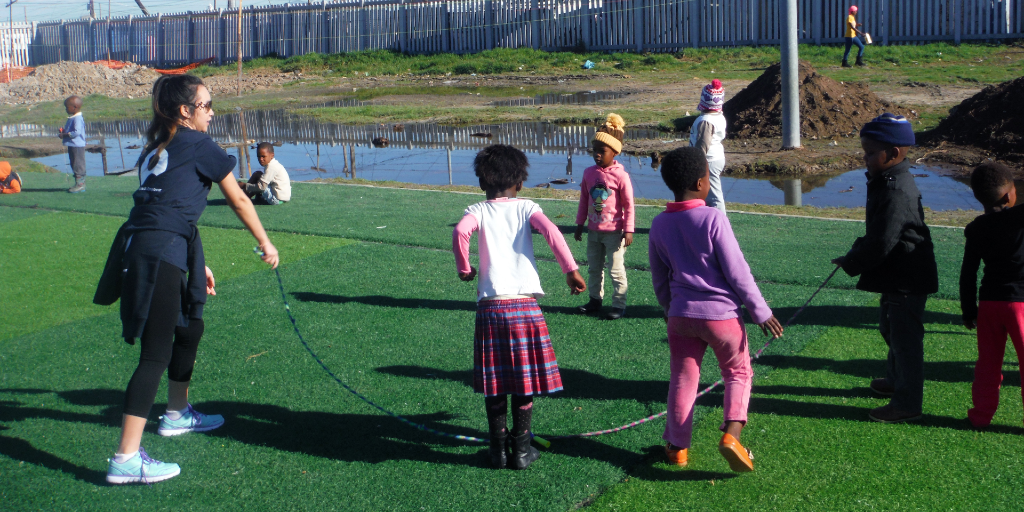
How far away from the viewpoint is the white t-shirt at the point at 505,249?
3735mm

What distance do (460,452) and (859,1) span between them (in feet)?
88.5

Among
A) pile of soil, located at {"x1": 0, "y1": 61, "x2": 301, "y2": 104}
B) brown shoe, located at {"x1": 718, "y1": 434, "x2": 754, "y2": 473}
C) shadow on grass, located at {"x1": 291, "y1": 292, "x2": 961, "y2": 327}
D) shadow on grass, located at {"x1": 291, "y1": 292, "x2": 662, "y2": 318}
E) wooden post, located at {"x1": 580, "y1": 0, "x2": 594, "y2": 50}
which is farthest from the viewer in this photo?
pile of soil, located at {"x1": 0, "y1": 61, "x2": 301, "y2": 104}

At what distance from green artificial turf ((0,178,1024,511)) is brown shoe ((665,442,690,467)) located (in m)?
0.04

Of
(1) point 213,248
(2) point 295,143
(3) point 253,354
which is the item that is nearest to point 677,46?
(2) point 295,143

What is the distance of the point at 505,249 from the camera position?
3781 millimetres

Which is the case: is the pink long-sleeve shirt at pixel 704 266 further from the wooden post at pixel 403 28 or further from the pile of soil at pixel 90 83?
the wooden post at pixel 403 28

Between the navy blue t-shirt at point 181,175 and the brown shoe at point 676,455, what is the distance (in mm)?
2432

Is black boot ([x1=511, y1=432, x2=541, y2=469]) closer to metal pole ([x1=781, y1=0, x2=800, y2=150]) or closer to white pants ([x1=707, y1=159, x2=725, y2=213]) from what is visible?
white pants ([x1=707, y1=159, x2=725, y2=213])

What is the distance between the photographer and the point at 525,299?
375 centimetres

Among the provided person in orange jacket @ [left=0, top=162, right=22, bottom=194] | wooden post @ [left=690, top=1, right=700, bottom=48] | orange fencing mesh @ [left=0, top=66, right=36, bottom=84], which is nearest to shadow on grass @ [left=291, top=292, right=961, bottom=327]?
person in orange jacket @ [left=0, top=162, right=22, bottom=194]

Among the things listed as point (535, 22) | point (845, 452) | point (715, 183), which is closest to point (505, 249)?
point (845, 452)

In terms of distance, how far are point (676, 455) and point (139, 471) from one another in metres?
2.51

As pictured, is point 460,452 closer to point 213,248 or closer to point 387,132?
point 213,248

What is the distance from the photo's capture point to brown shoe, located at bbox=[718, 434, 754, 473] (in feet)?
11.5
